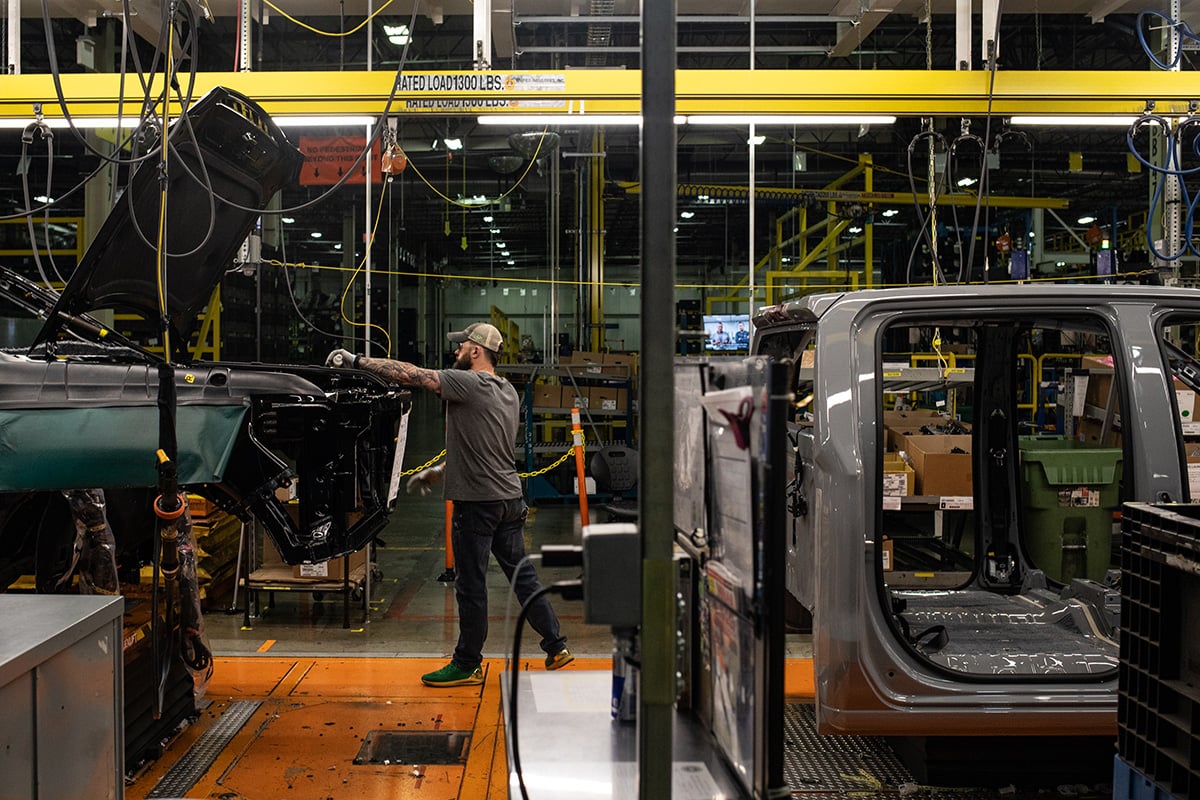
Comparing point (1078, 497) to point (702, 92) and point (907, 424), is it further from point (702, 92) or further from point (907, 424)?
point (702, 92)

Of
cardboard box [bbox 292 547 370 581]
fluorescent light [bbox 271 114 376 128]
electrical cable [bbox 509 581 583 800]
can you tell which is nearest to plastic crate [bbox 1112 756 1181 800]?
electrical cable [bbox 509 581 583 800]

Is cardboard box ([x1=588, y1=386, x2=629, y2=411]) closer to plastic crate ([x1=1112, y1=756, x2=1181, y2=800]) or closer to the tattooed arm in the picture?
the tattooed arm

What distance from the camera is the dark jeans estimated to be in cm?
456

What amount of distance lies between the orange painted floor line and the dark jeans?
22 cm

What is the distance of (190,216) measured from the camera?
14.9 ft

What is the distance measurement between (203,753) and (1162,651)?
3589 mm

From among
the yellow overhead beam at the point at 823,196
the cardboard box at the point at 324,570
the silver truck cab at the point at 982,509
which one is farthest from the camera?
the yellow overhead beam at the point at 823,196

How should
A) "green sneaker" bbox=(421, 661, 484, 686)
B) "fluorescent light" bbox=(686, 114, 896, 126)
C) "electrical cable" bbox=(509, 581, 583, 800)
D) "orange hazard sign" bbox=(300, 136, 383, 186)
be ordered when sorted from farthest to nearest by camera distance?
"orange hazard sign" bbox=(300, 136, 383, 186), "fluorescent light" bbox=(686, 114, 896, 126), "green sneaker" bbox=(421, 661, 484, 686), "electrical cable" bbox=(509, 581, 583, 800)

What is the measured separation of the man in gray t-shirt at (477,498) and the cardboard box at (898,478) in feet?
6.24

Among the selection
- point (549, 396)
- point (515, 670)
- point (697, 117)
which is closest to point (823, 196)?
point (549, 396)

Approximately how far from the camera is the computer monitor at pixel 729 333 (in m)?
11.0

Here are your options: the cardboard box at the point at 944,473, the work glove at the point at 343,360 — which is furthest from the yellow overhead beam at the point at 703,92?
the cardboard box at the point at 944,473

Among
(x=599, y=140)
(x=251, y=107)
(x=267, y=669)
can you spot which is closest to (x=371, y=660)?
(x=267, y=669)

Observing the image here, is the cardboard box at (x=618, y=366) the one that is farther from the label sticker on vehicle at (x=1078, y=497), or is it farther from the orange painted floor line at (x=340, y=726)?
the label sticker on vehicle at (x=1078, y=497)
